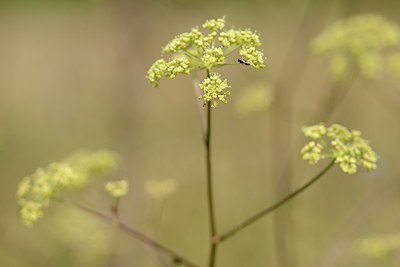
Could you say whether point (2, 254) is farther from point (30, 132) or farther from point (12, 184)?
point (30, 132)

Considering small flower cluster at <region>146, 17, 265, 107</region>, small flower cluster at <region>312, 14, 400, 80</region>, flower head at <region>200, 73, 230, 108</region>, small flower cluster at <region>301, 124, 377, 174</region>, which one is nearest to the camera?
flower head at <region>200, 73, 230, 108</region>

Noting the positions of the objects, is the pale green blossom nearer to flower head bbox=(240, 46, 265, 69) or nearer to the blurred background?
flower head bbox=(240, 46, 265, 69)

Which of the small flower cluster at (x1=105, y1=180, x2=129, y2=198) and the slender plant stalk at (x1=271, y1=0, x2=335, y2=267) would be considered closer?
the small flower cluster at (x1=105, y1=180, x2=129, y2=198)

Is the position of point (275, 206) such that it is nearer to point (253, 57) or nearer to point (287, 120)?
point (253, 57)

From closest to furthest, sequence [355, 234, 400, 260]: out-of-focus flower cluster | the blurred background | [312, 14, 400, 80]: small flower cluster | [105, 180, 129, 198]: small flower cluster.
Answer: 1. [105, 180, 129, 198]: small flower cluster
2. [355, 234, 400, 260]: out-of-focus flower cluster
3. [312, 14, 400, 80]: small flower cluster
4. the blurred background

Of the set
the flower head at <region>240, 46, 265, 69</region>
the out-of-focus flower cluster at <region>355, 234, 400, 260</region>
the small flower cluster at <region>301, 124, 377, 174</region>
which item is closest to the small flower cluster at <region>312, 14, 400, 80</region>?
the out-of-focus flower cluster at <region>355, 234, 400, 260</region>

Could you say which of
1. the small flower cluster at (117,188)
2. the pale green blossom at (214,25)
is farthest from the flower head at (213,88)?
the small flower cluster at (117,188)

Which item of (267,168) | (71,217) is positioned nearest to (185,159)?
(267,168)

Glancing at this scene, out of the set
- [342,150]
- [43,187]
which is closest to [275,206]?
[342,150]
